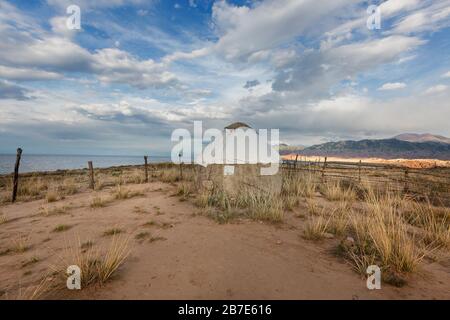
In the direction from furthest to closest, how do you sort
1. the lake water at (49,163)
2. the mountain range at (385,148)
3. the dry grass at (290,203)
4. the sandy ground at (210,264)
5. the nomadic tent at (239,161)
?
the mountain range at (385,148) < the lake water at (49,163) < the nomadic tent at (239,161) < the dry grass at (290,203) < the sandy ground at (210,264)

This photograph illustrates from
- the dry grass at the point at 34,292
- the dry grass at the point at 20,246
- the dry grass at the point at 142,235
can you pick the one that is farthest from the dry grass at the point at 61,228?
the dry grass at the point at 34,292

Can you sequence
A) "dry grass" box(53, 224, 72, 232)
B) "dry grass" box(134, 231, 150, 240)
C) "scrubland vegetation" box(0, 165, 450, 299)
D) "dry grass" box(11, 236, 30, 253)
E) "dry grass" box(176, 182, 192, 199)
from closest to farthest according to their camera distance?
"scrubland vegetation" box(0, 165, 450, 299) < "dry grass" box(11, 236, 30, 253) < "dry grass" box(134, 231, 150, 240) < "dry grass" box(53, 224, 72, 232) < "dry grass" box(176, 182, 192, 199)

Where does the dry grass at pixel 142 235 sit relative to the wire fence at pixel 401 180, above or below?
below

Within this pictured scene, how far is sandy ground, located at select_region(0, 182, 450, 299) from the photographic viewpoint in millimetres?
3043

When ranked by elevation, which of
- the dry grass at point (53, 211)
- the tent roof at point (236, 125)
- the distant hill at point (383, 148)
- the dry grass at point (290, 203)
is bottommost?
the dry grass at point (53, 211)

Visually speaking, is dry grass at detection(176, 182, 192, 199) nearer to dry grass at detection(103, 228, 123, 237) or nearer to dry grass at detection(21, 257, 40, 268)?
dry grass at detection(103, 228, 123, 237)

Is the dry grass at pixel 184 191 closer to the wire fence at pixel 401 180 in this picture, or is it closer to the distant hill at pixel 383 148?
the wire fence at pixel 401 180

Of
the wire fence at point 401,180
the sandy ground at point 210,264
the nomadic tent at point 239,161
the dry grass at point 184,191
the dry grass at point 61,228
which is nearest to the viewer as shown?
the sandy ground at point 210,264

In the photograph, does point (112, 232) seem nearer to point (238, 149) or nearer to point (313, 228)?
point (313, 228)

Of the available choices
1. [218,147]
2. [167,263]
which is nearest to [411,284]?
[167,263]

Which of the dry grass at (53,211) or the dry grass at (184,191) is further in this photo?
the dry grass at (184,191)

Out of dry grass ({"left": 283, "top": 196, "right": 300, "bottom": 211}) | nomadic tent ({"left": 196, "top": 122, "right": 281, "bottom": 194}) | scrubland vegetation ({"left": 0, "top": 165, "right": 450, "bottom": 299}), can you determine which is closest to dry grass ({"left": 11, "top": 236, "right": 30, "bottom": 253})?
scrubland vegetation ({"left": 0, "top": 165, "right": 450, "bottom": 299})

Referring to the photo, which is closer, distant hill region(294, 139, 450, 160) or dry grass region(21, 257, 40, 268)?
dry grass region(21, 257, 40, 268)

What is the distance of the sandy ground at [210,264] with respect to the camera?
304cm
